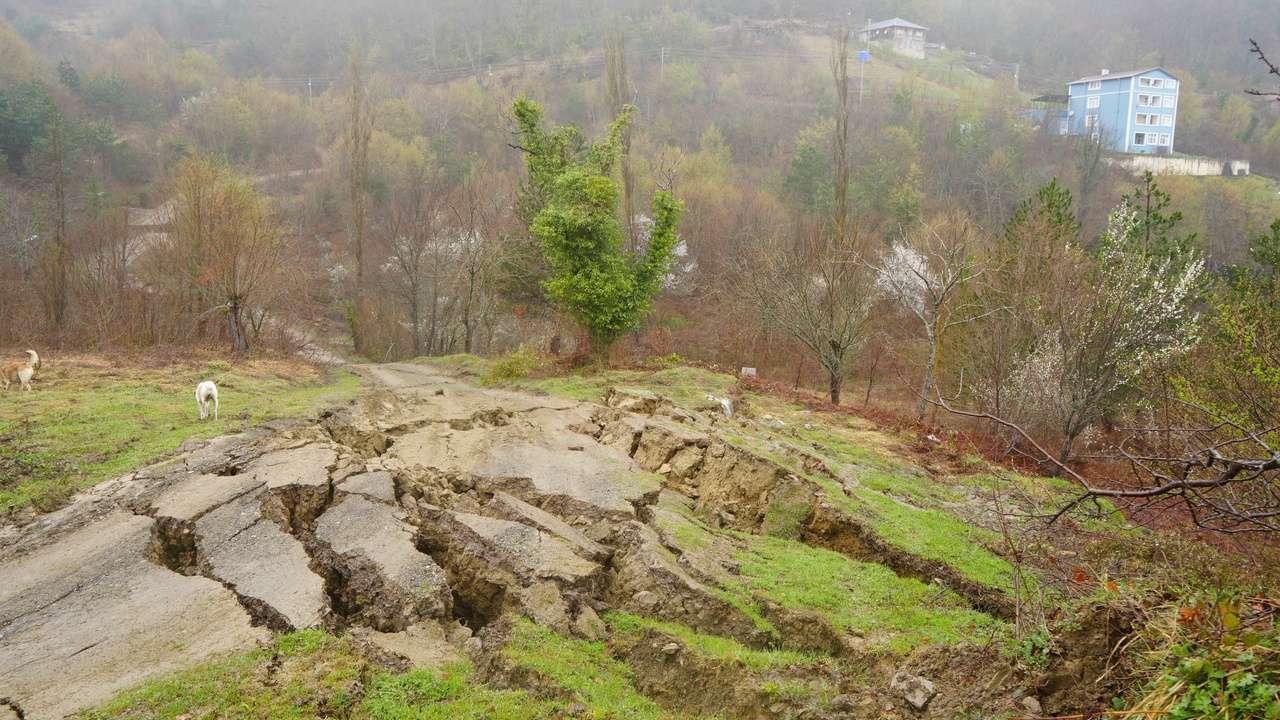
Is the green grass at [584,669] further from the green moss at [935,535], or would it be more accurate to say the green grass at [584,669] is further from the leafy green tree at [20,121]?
the leafy green tree at [20,121]

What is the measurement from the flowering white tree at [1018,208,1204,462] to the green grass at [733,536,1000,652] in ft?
24.8

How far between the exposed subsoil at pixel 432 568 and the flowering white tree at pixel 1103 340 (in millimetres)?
6866

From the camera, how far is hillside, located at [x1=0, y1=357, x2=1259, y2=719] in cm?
585

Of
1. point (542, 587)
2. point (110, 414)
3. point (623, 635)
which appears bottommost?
point (623, 635)

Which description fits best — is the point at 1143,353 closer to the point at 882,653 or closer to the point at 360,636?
the point at 882,653

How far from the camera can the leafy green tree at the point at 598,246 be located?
65.8ft

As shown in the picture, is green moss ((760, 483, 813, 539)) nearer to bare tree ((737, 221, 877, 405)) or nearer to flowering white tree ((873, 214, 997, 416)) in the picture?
flowering white tree ((873, 214, 997, 416))

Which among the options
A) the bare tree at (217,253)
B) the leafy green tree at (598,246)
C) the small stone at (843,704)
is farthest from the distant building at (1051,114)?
the small stone at (843,704)

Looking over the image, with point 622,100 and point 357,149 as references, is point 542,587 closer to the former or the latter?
point 622,100

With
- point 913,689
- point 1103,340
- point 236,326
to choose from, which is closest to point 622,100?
point 236,326

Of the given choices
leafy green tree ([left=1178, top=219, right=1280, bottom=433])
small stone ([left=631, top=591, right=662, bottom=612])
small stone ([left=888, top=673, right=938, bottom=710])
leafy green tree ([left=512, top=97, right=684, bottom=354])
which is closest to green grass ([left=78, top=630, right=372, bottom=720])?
small stone ([left=631, top=591, right=662, bottom=612])

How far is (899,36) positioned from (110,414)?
350 feet

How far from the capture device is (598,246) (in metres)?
20.8

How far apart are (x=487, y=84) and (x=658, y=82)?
764 inches
